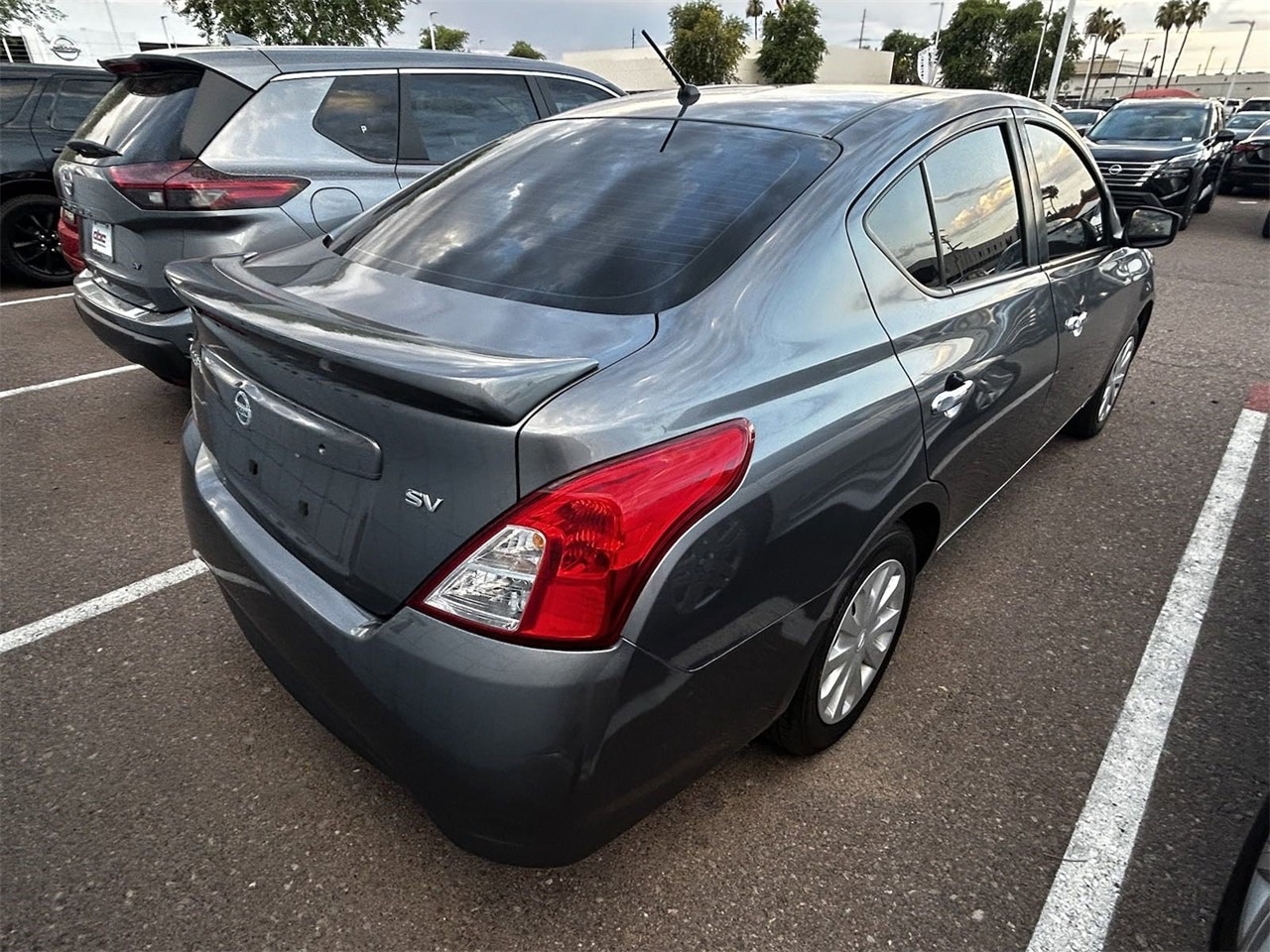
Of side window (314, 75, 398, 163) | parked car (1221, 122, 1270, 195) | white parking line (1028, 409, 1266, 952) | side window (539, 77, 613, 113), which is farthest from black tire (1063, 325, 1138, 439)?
parked car (1221, 122, 1270, 195)

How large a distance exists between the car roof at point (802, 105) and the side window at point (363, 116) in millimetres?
1930

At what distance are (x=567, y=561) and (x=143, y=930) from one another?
1.29 m

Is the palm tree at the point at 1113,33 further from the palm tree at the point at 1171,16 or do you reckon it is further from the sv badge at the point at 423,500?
the sv badge at the point at 423,500

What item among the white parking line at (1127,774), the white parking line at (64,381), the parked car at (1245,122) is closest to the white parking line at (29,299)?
the white parking line at (64,381)

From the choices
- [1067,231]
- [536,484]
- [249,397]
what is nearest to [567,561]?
[536,484]

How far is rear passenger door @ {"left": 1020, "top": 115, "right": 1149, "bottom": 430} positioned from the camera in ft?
9.16

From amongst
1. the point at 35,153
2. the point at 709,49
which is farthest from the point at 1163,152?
the point at 709,49

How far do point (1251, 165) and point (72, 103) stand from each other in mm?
17241

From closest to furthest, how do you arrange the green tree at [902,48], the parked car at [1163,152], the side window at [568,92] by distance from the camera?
the side window at [568,92], the parked car at [1163,152], the green tree at [902,48]

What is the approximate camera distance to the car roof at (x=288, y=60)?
12.2 ft

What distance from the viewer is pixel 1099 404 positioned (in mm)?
4047

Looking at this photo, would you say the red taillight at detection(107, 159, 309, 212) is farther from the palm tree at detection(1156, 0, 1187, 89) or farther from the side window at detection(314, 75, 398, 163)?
the palm tree at detection(1156, 0, 1187, 89)

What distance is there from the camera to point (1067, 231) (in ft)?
9.81

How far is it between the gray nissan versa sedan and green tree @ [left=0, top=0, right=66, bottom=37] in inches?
1002
